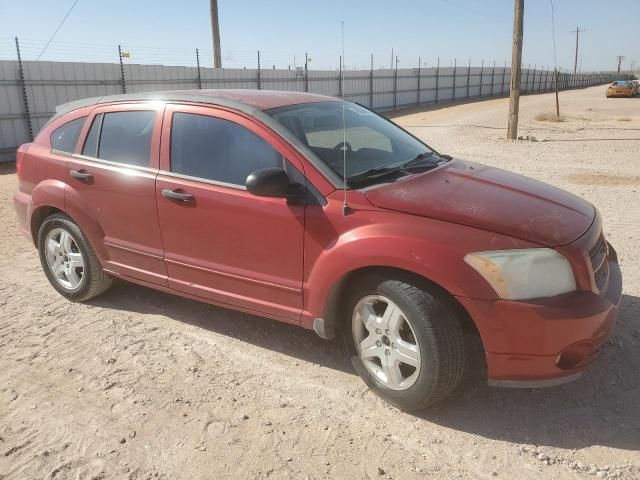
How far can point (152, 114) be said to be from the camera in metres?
3.90

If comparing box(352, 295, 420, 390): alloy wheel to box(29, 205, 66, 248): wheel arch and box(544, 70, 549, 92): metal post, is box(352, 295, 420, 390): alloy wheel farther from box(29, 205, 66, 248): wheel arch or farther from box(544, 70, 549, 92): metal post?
box(544, 70, 549, 92): metal post

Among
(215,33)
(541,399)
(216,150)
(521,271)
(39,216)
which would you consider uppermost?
(215,33)

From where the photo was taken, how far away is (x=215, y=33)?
20.8 meters

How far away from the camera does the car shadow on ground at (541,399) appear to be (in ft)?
9.27

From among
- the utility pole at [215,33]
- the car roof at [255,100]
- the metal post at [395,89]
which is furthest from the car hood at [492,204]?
the metal post at [395,89]

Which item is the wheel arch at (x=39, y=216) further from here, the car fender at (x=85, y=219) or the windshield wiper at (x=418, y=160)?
the windshield wiper at (x=418, y=160)

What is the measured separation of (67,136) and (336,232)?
104 inches

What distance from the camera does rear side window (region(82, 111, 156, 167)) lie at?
3.91 metres

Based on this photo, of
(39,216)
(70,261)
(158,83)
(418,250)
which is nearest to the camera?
(418,250)

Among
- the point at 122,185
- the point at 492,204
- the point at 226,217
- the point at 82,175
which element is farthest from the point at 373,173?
the point at 82,175

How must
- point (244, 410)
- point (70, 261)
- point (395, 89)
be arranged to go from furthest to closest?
point (395, 89), point (70, 261), point (244, 410)

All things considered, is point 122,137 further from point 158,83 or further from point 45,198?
point 158,83

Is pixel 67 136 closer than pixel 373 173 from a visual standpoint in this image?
No

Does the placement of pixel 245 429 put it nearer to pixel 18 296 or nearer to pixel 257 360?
pixel 257 360
